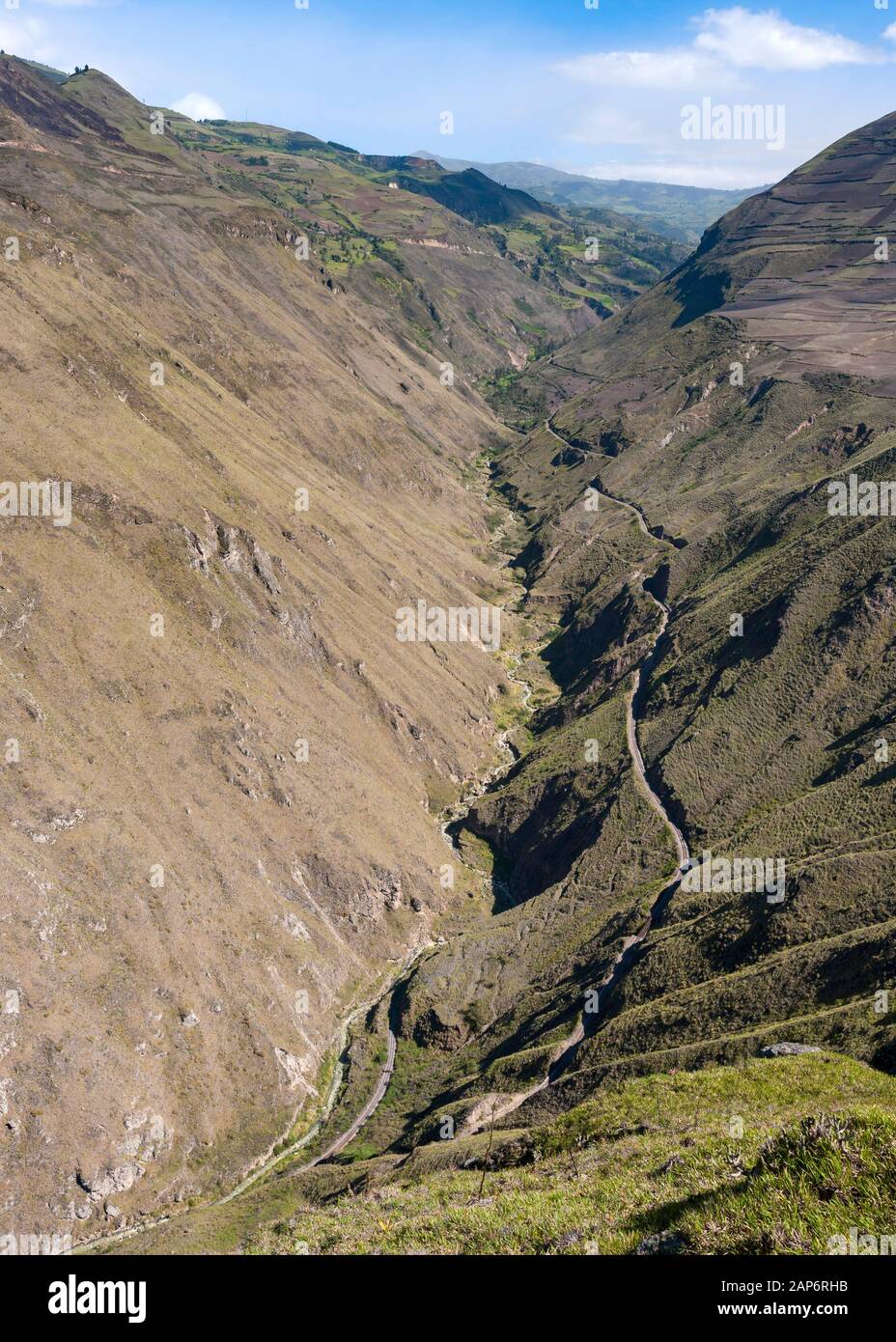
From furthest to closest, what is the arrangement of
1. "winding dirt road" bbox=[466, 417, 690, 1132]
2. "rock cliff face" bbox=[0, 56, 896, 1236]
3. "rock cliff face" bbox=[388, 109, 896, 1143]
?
"rock cliff face" bbox=[0, 56, 896, 1236] → "winding dirt road" bbox=[466, 417, 690, 1132] → "rock cliff face" bbox=[388, 109, 896, 1143]

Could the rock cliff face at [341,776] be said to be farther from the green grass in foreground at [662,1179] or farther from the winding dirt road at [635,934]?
the green grass in foreground at [662,1179]

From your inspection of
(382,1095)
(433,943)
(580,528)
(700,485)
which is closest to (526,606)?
(580,528)

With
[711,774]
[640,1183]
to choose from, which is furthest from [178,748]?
[640,1183]

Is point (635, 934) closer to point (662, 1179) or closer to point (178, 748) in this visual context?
point (178, 748)

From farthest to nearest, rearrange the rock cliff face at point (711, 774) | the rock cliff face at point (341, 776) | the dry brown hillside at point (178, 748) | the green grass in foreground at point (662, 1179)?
1. the dry brown hillside at point (178, 748)
2. the rock cliff face at point (341, 776)
3. the rock cliff face at point (711, 774)
4. the green grass in foreground at point (662, 1179)

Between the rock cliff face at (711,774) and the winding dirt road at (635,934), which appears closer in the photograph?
the rock cliff face at (711,774)

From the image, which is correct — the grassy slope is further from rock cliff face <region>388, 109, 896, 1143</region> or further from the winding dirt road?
rock cliff face <region>388, 109, 896, 1143</region>

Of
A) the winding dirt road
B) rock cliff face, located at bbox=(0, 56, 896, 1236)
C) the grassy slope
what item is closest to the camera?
the grassy slope

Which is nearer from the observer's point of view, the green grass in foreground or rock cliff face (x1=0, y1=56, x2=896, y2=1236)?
the green grass in foreground

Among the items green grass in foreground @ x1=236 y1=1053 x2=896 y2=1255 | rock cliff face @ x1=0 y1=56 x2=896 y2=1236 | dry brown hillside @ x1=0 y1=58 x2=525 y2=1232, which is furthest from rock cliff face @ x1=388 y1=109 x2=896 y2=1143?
dry brown hillside @ x1=0 y1=58 x2=525 y2=1232

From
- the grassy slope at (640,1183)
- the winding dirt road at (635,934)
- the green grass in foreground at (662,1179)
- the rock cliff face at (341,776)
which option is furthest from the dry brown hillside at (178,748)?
the winding dirt road at (635,934)
